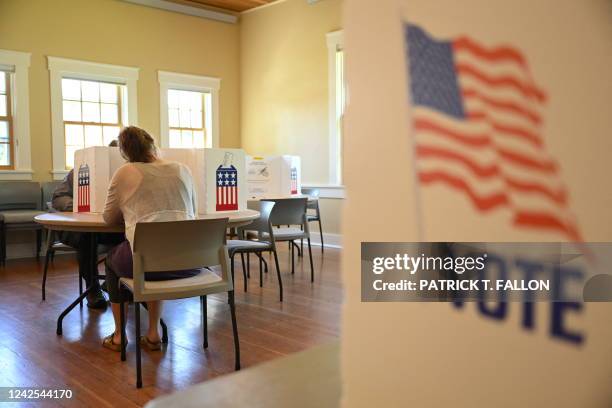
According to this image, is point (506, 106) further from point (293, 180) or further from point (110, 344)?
point (293, 180)

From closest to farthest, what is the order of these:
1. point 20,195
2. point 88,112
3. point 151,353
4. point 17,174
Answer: point 151,353 < point 20,195 < point 17,174 < point 88,112

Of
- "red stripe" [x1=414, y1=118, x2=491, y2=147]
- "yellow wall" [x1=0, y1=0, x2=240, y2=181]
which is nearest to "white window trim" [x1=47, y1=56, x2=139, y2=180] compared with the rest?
"yellow wall" [x1=0, y1=0, x2=240, y2=181]

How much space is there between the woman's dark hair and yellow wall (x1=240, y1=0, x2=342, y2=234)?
4068 mm

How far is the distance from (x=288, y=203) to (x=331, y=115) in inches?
110

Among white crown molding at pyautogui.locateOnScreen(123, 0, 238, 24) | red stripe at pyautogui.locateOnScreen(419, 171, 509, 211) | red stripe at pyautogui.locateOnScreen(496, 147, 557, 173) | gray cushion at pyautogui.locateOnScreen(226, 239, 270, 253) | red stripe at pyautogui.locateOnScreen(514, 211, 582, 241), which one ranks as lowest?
gray cushion at pyautogui.locateOnScreen(226, 239, 270, 253)

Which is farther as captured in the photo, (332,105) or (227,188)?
(332,105)

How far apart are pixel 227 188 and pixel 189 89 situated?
4913 millimetres

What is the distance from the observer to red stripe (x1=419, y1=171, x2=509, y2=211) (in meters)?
0.33

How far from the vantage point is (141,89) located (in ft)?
23.6

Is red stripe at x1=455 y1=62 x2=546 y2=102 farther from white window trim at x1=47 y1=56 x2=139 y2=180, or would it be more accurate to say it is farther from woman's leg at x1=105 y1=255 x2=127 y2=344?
white window trim at x1=47 y1=56 x2=139 y2=180

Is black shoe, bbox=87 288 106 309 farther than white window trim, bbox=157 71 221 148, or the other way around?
white window trim, bbox=157 71 221 148

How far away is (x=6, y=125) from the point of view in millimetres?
6145

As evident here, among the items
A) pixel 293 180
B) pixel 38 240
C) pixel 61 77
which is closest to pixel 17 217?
pixel 38 240

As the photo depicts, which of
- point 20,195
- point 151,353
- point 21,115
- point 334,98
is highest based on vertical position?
point 334,98
